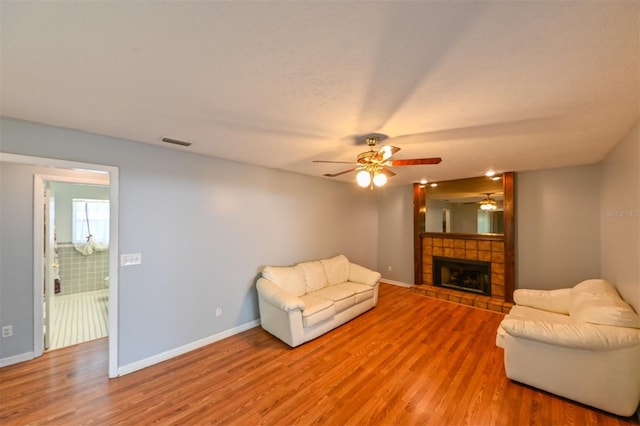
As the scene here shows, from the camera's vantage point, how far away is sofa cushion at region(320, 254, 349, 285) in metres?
4.40

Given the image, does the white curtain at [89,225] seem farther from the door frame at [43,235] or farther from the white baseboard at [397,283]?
the white baseboard at [397,283]

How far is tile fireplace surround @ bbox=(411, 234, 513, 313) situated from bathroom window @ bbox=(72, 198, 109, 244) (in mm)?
7367

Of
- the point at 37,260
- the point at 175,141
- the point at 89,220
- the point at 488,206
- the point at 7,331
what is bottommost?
the point at 7,331

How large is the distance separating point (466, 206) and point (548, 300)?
2.34 meters

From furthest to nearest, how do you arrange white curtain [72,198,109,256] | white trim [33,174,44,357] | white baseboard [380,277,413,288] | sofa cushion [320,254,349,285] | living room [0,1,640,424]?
1. white baseboard [380,277,413,288]
2. white curtain [72,198,109,256]
3. sofa cushion [320,254,349,285]
4. white trim [33,174,44,357]
5. living room [0,1,640,424]

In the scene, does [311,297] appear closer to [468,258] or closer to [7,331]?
[468,258]

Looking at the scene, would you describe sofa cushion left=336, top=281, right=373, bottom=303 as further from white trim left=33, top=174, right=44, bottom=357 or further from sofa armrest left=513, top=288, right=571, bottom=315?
white trim left=33, top=174, right=44, bottom=357

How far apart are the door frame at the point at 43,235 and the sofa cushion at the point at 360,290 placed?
3071 millimetres

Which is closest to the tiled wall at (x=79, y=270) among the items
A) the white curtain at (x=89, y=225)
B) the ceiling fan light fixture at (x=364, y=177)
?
the white curtain at (x=89, y=225)

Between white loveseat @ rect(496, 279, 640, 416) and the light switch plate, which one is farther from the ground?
the light switch plate

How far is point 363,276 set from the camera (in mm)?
4410

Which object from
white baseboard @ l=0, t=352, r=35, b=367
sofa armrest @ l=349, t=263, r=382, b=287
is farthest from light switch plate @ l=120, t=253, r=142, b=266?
sofa armrest @ l=349, t=263, r=382, b=287

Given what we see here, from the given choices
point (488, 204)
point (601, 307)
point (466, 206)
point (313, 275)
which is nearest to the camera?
point (601, 307)

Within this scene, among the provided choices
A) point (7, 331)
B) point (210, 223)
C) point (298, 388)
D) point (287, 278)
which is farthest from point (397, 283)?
point (7, 331)
